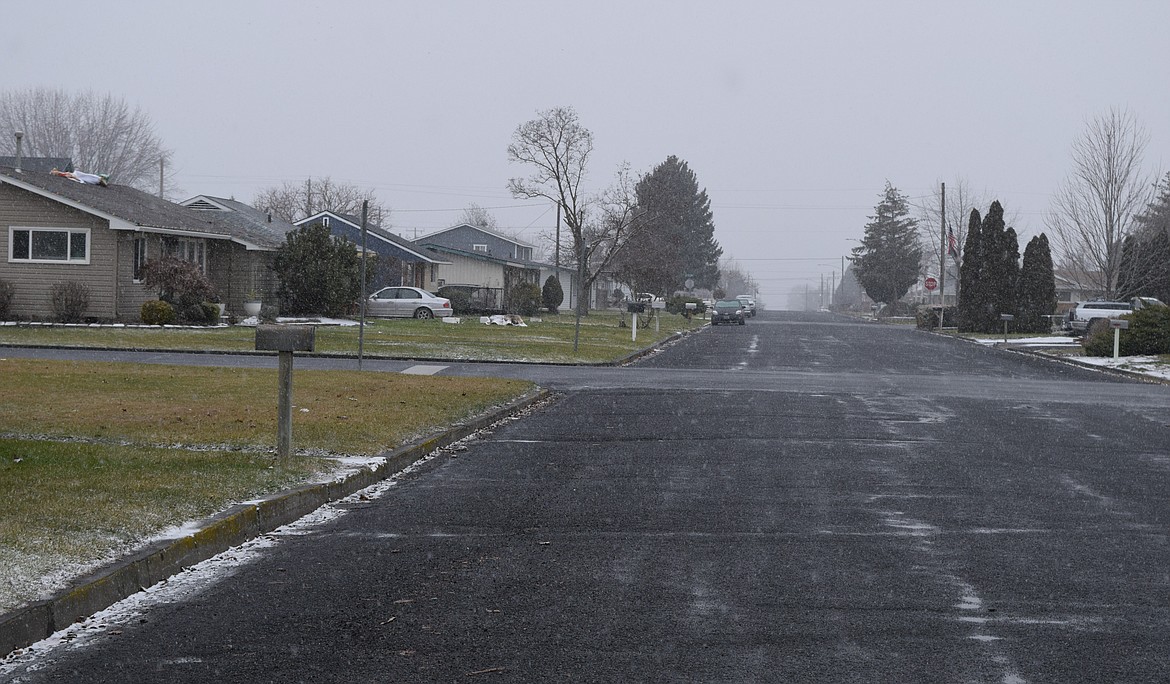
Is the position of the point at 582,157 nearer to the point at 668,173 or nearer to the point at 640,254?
the point at 640,254

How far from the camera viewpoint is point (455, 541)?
8.12m

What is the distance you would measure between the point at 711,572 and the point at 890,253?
345ft

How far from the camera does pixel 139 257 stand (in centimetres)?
3762

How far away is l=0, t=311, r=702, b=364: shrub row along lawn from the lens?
28000mm

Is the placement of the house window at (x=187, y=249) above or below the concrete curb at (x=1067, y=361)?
above

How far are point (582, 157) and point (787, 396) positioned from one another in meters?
43.4

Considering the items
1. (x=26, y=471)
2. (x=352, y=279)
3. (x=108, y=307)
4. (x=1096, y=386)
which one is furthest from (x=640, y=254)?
(x=26, y=471)

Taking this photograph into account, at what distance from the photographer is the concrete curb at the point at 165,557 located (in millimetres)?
5660

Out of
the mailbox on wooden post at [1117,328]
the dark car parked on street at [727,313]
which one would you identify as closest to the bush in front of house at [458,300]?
the dark car parked on street at [727,313]

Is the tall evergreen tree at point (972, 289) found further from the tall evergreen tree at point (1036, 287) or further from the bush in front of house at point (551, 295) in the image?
the bush in front of house at point (551, 295)

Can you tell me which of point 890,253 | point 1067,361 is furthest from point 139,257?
point 890,253

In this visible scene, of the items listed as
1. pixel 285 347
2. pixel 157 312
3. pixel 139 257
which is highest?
pixel 139 257

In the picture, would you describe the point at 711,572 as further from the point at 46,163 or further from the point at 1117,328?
the point at 46,163

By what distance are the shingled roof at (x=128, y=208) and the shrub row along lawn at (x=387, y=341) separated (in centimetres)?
406
